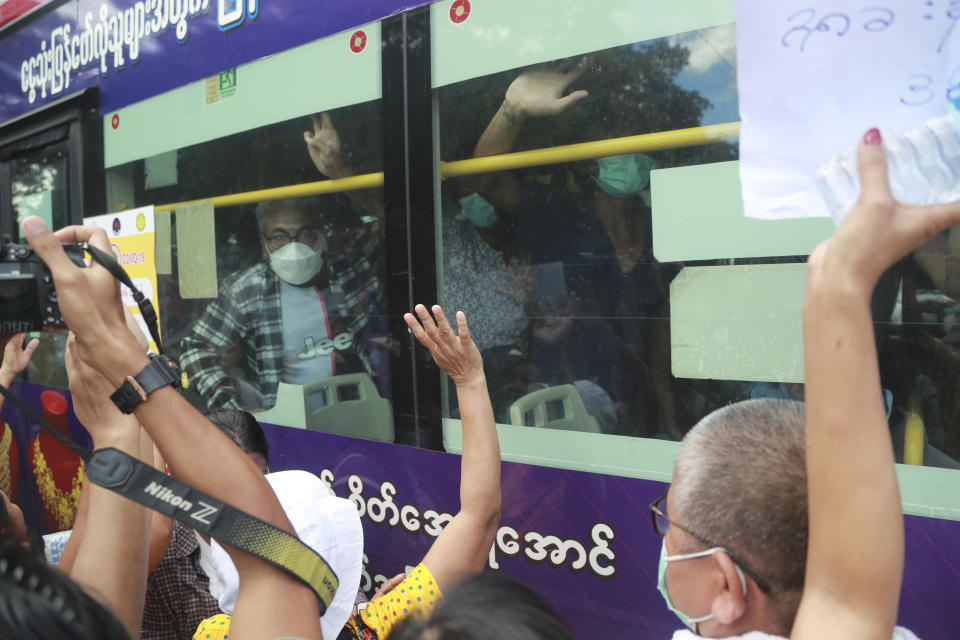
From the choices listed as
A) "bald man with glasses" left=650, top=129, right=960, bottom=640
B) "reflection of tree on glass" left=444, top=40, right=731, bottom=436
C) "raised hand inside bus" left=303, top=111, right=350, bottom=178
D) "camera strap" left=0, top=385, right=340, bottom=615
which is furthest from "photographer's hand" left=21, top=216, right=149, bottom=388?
"raised hand inside bus" left=303, top=111, right=350, bottom=178

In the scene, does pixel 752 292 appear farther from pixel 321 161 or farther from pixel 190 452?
pixel 321 161

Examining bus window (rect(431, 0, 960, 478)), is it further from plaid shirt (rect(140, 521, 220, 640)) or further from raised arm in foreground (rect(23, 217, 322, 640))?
raised arm in foreground (rect(23, 217, 322, 640))

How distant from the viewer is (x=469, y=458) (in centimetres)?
168

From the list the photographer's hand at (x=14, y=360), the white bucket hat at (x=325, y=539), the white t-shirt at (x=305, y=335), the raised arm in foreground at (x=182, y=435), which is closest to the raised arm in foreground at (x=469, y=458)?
the white bucket hat at (x=325, y=539)

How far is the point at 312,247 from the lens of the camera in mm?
2301

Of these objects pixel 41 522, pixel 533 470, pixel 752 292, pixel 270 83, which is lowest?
pixel 41 522

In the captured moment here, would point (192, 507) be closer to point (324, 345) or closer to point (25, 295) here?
point (25, 295)

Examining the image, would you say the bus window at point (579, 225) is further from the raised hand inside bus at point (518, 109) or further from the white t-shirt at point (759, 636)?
the white t-shirt at point (759, 636)

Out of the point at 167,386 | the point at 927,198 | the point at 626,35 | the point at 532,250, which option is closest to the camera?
the point at 927,198

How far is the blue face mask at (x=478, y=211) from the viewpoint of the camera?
189 cm

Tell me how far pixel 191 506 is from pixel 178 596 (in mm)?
1262

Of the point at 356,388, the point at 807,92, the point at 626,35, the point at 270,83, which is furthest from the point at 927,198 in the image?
the point at 270,83

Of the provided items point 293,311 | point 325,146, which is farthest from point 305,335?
point 325,146

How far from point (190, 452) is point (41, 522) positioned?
3.37m
